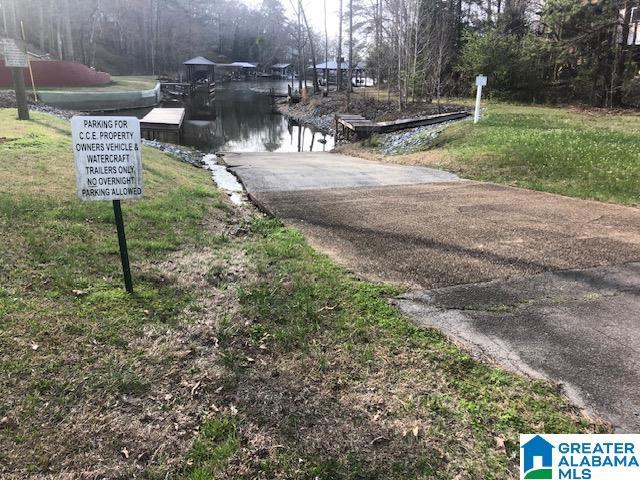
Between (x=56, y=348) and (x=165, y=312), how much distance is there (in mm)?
823

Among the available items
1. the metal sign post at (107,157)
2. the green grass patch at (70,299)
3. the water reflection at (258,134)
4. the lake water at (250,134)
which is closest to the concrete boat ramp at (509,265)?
the green grass patch at (70,299)

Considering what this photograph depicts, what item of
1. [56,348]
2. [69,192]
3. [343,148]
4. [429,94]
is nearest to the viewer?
[56,348]

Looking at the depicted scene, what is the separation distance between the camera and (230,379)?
10.2 feet

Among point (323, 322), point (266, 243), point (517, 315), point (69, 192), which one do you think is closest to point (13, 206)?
point (69, 192)

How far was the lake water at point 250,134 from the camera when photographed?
23.6 metres

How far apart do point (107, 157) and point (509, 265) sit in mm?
3850

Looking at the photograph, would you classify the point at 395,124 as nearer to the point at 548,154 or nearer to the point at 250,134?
the point at 548,154

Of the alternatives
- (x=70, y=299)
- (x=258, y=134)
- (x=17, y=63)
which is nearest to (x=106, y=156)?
(x=70, y=299)

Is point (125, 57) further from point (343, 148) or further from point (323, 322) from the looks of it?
point (323, 322)

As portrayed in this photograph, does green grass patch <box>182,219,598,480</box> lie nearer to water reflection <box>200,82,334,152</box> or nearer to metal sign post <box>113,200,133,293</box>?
metal sign post <box>113,200,133,293</box>

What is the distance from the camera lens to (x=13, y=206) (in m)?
5.61

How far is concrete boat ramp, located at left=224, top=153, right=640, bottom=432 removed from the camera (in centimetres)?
335

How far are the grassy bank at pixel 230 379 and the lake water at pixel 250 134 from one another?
1694 cm

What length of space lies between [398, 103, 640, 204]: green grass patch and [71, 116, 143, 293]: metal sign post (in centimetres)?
772
